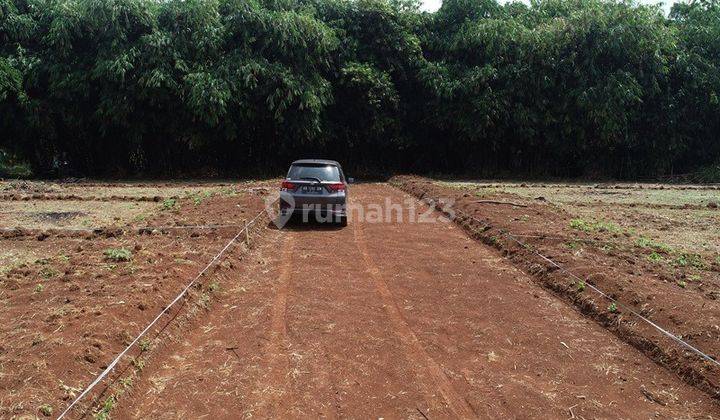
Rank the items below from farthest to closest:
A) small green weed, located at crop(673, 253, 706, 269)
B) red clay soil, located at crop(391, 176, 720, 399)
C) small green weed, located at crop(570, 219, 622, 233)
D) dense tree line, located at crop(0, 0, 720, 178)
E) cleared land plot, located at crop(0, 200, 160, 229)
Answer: dense tree line, located at crop(0, 0, 720, 178) < cleared land plot, located at crop(0, 200, 160, 229) < small green weed, located at crop(570, 219, 622, 233) < small green weed, located at crop(673, 253, 706, 269) < red clay soil, located at crop(391, 176, 720, 399)

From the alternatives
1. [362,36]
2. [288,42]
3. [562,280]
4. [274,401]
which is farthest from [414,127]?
[274,401]

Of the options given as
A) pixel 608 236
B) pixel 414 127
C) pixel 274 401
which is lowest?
pixel 274 401

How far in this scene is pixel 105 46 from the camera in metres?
22.3

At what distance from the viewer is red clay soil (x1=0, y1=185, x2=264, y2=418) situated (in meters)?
4.11

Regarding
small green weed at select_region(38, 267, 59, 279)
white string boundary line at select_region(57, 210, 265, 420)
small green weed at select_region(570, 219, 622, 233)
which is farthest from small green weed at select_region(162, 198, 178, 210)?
small green weed at select_region(570, 219, 622, 233)

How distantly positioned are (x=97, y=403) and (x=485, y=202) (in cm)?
1195

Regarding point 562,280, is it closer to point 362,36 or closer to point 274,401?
point 274,401

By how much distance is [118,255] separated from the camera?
7.87 m

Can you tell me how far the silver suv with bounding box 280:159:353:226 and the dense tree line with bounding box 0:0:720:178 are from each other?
11.0m

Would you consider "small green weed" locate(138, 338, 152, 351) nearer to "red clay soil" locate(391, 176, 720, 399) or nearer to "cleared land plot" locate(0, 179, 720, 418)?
"cleared land plot" locate(0, 179, 720, 418)

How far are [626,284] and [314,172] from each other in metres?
6.63

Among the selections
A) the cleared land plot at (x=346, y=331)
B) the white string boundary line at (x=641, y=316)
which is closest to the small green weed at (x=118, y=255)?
the cleared land plot at (x=346, y=331)

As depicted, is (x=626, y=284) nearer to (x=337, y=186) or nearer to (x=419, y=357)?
(x=419, y=357)

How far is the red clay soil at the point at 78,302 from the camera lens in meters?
4.11
